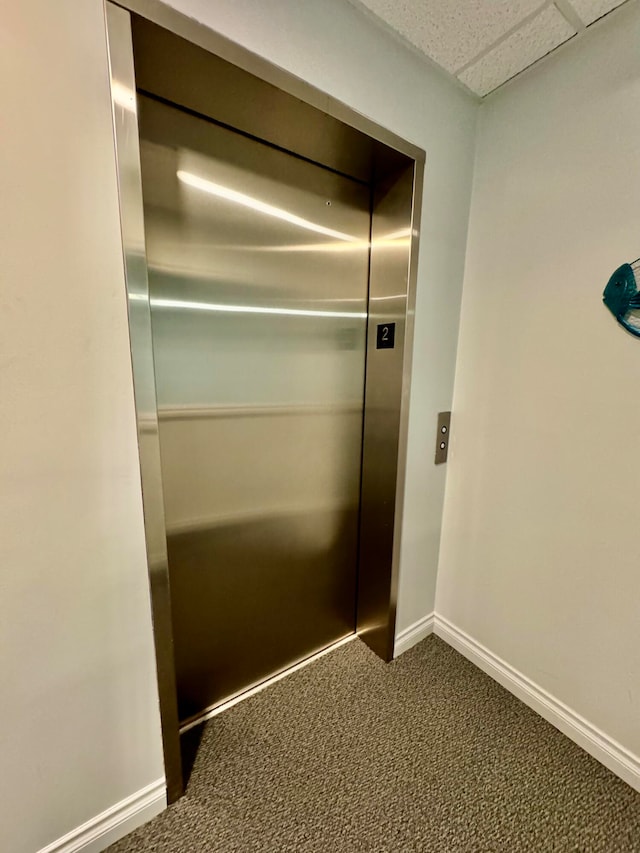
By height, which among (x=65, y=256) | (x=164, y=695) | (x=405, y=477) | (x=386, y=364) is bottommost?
(x=164, y=695)

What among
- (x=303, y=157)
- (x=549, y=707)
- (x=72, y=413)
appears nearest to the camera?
(x=72, y=413)

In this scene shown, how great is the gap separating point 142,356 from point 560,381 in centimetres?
143

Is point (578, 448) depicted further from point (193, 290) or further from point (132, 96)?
point (132, 96)

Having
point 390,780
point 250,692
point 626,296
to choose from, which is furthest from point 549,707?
point 626,296

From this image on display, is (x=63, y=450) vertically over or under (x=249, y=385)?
under

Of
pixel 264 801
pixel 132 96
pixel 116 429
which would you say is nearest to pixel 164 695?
pixel 264 801

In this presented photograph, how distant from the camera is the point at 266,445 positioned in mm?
1438

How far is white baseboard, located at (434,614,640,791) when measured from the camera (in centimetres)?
128

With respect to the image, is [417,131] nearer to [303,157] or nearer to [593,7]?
[303,157]

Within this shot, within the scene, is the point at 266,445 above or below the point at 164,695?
above

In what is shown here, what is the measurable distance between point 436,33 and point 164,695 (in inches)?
89.4

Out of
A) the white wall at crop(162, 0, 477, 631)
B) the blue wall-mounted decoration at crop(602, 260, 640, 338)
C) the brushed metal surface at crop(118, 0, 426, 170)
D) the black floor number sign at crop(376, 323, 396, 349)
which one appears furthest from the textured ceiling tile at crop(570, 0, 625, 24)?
the black floor number sign at crop(376, 323, 396, 349)

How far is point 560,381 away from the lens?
1.35 meters

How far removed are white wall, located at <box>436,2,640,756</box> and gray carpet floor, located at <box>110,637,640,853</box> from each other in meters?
0.24
